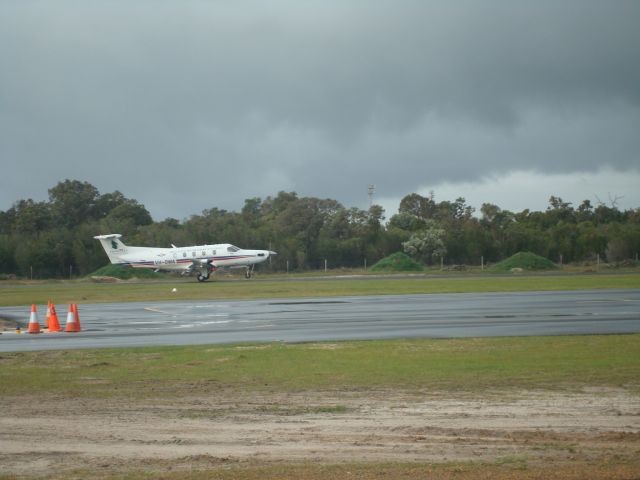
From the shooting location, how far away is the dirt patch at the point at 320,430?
9.17 metres

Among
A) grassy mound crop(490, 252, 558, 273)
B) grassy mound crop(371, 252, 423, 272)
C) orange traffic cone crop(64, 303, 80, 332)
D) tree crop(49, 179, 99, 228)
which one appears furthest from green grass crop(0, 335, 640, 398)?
tree crop(49, 179, 99, 228)

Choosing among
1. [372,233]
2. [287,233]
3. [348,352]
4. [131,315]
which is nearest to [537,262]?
[372,233]

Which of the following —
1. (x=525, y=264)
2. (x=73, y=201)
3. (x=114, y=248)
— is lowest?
(x=525, y=264)

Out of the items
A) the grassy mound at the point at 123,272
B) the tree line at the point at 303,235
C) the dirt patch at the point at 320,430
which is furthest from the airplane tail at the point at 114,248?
the dirt patch at the point at 320,430

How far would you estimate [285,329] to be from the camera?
82.6ft

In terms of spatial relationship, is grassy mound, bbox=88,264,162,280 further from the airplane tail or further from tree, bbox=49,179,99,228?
tree, bbox=49,179,99,228

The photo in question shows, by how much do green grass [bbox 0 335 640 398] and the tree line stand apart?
243 ft

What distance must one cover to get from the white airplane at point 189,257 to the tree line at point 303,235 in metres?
16.3

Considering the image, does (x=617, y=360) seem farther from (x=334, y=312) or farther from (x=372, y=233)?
(x=372, y=233)

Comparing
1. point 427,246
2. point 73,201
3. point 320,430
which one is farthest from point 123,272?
point 320,430

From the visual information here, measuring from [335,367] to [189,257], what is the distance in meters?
58.0

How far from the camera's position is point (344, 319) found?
1115 inches

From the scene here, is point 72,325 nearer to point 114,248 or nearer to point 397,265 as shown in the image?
point 114,248

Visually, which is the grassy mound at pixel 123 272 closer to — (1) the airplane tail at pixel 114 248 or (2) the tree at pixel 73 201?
(1) the airplane tail at pixel 114 248
